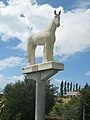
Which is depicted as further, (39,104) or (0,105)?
(0,105)

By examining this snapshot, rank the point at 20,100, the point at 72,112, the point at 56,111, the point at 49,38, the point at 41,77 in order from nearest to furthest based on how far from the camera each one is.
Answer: the point at 49,38 → the point at 41,77 → the point at 20,100 → the point at 72,112 → the point at 56,111

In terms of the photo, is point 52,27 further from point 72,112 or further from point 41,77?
point 72,112

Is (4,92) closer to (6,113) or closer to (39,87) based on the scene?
(6,113)

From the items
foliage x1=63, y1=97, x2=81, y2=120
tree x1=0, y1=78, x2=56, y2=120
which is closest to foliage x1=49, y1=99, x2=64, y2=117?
foliage x1=63, y1=97, x2=81, y2=120

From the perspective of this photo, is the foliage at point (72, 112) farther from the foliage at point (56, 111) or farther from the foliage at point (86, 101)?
the foliage at point (56, 111)

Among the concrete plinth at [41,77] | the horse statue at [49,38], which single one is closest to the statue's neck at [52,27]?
the horse statue at [49,38]

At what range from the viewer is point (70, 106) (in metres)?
44.4

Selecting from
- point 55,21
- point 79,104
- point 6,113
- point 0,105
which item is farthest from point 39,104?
point 79,104

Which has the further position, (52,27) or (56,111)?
(56,111)

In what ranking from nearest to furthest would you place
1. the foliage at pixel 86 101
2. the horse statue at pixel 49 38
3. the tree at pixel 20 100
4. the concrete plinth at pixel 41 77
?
the concrete plinth at pixel 41 77 < the horse statue at pixel 49 38 < the tree at pixel 20 100 < the foliage at pixel 86 101

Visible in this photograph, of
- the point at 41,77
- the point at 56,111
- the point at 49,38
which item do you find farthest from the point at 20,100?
the point at 49,38

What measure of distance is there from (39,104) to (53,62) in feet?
6.21

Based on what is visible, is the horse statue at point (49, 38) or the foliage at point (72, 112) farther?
the foliage at point (72, 112)

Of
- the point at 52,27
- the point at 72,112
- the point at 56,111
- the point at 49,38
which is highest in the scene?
the point at 52,27
